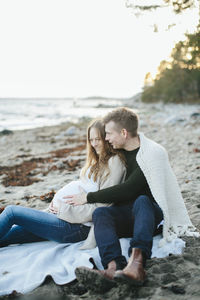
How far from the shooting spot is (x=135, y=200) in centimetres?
329

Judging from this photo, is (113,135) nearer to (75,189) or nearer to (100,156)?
(100,156)

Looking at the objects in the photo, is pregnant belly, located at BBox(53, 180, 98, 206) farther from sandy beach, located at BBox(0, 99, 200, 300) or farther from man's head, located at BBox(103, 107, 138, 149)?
sandy beach, located at BBox(0, 99, 200, 300)

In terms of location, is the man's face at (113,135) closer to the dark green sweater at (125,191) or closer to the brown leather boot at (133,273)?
the dark green sweater at (125,191)

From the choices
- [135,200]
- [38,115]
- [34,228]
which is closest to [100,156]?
[135,200]

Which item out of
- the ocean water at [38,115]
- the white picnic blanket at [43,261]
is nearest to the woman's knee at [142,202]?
the white picnic blanket at [43,261]

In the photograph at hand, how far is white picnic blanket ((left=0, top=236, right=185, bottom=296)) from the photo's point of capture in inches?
112

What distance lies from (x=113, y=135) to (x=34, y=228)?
140cm

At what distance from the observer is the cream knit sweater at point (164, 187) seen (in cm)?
324

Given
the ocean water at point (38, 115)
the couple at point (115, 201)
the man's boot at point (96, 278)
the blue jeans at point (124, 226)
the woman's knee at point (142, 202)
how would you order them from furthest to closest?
the ocean water at point (38, 115), the couple at point (115, 201), the woman's knee at point (142, 202), the blue jeans at point (124, 226), the man's boot at point (96, 278)

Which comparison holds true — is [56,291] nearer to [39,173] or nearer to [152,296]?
[152,296]

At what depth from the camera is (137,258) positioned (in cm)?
262

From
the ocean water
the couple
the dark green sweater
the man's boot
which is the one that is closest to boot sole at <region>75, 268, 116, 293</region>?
the man's boot

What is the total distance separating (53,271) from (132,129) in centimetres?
178

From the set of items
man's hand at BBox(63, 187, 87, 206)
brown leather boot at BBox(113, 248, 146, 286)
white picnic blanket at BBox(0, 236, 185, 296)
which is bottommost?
white picnic blanket at BBox(0, 236, 185, 296)
